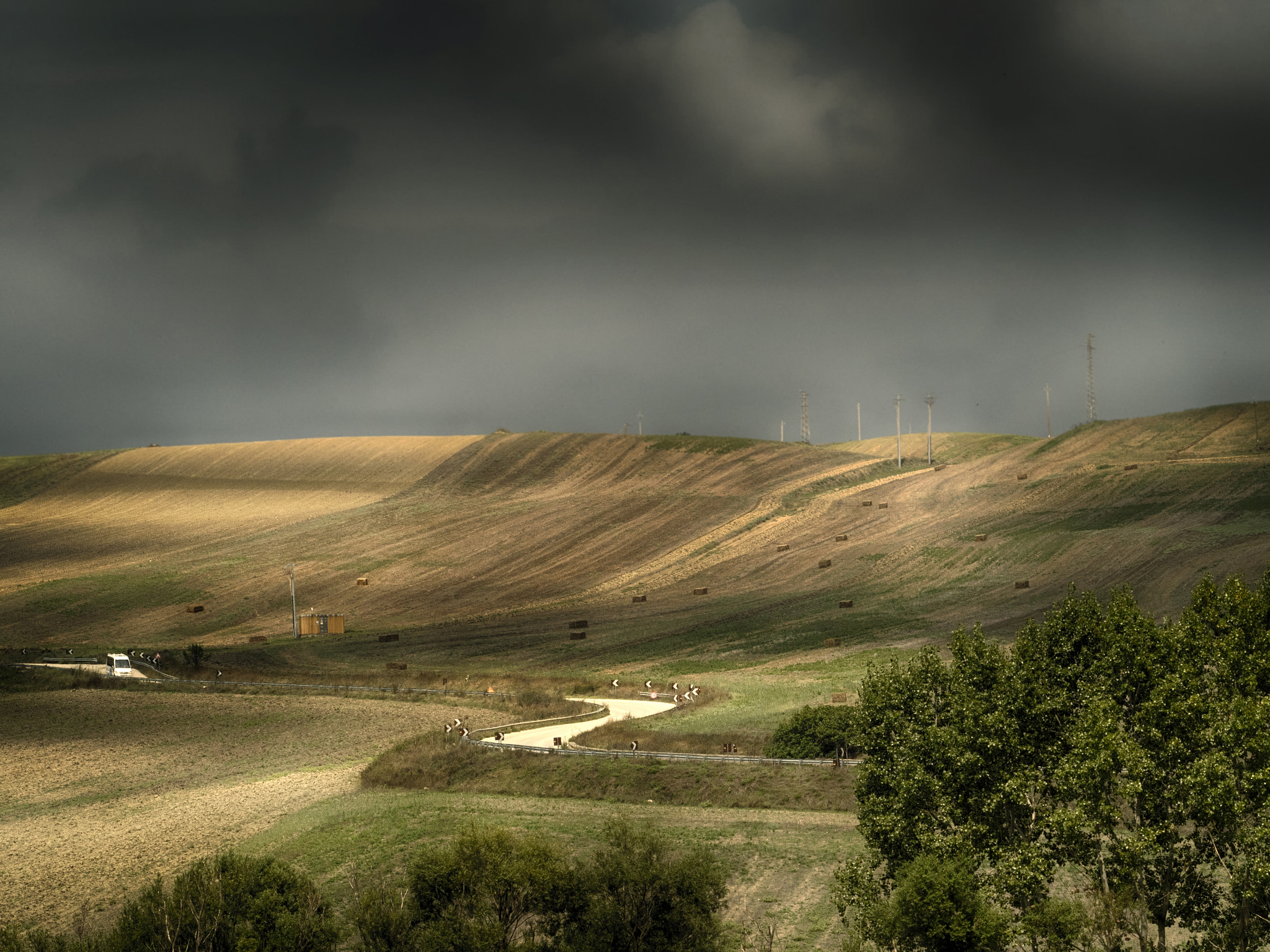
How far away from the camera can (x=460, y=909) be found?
30156 mm

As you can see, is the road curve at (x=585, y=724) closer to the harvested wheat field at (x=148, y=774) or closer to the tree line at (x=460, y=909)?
the harvested wheat field at (x=148, y=774)

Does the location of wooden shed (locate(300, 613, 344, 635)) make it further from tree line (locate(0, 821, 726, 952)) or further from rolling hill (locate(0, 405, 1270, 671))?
tree line (locate(0, 821, 726, 952))

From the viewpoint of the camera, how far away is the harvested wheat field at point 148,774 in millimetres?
37500

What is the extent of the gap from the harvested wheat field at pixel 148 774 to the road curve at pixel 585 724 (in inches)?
224

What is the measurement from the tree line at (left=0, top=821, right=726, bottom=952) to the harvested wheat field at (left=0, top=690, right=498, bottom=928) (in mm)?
5746

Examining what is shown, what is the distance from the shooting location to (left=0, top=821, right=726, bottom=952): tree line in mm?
28734

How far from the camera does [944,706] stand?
32.3 meters

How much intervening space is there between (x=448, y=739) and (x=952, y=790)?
1210 inches

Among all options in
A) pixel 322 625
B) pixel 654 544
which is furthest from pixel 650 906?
pixel 654 544

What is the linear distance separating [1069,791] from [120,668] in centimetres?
7079

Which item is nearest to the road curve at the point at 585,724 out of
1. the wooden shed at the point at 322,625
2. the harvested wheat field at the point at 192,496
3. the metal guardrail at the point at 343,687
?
the metal guardrail at the point at 343,687

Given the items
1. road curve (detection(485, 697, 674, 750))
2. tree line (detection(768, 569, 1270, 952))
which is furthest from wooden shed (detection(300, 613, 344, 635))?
tree line (detection(768, 569, 1270, 952))

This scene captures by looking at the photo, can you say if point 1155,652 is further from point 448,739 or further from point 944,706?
point 448,739

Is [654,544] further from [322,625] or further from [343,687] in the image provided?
[343,687]
